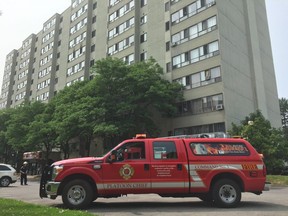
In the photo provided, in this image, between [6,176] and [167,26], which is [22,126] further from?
[167,26]

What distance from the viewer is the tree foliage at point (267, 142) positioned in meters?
28.4

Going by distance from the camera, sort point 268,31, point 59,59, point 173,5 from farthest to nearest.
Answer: point 59,59 < point 268,31 < point 173,5

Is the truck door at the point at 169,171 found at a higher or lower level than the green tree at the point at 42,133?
lower

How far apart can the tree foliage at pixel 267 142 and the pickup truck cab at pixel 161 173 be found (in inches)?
→ 722

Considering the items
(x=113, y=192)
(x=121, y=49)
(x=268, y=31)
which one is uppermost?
(x=268, y=31)

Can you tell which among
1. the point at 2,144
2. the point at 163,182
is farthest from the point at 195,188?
the point at 2,144

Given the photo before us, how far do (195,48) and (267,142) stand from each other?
13.7 meters

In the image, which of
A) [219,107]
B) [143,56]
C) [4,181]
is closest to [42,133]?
[143,56]

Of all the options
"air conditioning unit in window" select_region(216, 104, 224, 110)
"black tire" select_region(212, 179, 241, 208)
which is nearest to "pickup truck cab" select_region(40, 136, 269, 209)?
"black tire" select_region(212, 179, 241, 208)

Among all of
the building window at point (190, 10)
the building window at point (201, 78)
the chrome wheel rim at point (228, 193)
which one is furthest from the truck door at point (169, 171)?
the building window at point (190, 10)

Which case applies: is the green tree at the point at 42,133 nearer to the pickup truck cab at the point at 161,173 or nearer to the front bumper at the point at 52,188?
the front bumper at the point at 52,188

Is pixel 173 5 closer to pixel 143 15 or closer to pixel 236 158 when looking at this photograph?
pixel 143 15

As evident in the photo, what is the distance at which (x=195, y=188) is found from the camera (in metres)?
10.7

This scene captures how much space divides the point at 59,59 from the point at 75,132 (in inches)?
1363
